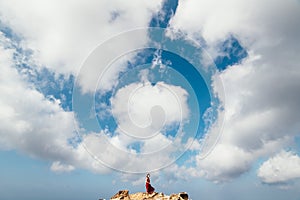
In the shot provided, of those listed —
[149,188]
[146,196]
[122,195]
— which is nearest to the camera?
[146,196]

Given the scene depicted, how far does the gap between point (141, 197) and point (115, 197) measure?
3.61 metres

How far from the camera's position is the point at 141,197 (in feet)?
108

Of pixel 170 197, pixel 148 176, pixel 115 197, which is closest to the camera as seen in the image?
pixel 170 197

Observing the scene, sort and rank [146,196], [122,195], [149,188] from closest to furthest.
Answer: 1. [146,196]
2. [122,195]
3. [149,188]

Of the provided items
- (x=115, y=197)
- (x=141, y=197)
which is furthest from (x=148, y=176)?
(x=115, y=197)

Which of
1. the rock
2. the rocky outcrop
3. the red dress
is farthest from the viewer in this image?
the red dress

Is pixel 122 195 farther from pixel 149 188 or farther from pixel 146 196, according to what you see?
pixel 149 188

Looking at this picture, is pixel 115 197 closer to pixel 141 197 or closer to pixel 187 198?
pixel 141 197

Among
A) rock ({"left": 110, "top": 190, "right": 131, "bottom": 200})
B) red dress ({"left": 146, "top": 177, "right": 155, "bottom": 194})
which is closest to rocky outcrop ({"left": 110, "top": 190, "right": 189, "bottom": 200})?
rock ({"left": 110, "top": 190, "right": 131, "bottom": 200})

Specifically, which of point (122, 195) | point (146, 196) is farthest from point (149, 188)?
point (122, 195)

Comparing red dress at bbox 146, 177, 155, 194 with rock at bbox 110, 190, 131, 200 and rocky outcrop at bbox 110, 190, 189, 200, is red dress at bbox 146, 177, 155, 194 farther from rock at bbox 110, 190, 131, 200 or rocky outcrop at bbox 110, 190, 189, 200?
rock at bbox 110, 190, 131, 200

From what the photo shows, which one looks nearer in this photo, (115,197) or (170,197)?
(170,197)

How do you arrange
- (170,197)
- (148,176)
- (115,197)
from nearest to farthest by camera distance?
(170,197) < (115,197) < (148,176)

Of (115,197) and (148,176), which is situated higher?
(148,176)
